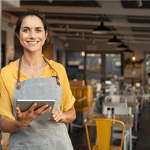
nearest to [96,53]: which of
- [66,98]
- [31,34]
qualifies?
[66,98]

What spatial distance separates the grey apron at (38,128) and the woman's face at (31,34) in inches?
6.8

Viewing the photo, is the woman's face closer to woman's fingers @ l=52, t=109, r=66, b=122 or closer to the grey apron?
the grey apron

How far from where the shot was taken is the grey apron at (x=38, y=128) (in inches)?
52.6

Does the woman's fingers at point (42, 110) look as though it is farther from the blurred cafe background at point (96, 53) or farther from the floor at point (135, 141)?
the floor at point (135, 141)

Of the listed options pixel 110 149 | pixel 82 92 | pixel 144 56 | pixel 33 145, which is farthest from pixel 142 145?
pixel 144 56

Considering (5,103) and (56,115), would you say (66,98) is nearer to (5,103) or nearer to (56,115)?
(56,115)

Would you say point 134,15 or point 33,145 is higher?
point 134,15

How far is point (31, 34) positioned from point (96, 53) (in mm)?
16268

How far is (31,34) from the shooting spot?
53.9 inches

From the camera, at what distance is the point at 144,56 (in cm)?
1688

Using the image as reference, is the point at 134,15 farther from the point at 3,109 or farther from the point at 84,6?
the point at 3,109

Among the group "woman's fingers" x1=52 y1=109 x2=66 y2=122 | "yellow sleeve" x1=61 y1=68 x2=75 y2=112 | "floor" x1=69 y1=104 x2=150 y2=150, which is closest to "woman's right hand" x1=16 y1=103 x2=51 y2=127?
"woman's fingers" x1=52 y1=109 x2=66 y2=122

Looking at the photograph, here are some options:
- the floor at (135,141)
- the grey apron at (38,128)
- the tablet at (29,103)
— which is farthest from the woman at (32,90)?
the floor at (135,141)

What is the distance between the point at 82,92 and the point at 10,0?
4.38 m
